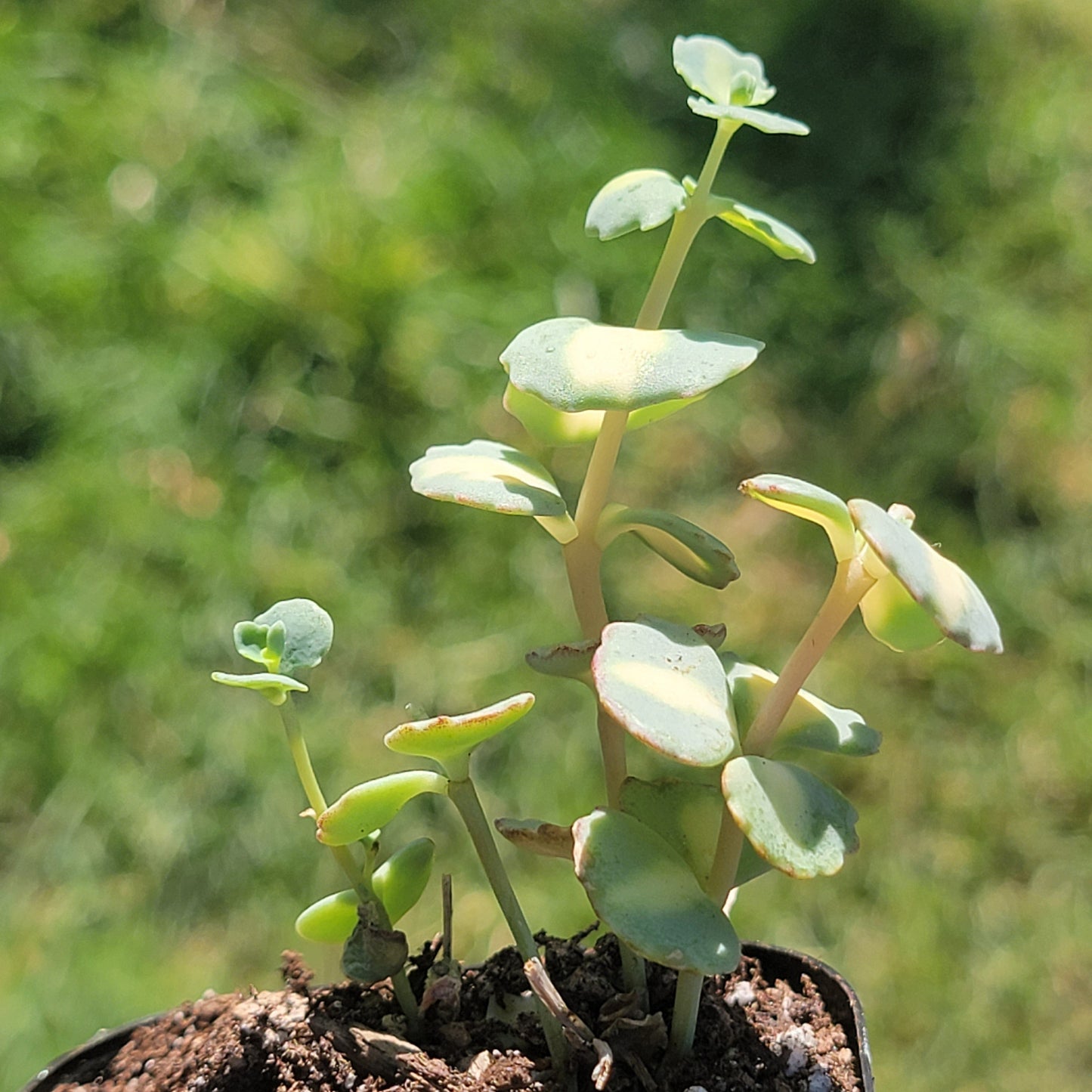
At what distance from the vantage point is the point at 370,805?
1.71ft

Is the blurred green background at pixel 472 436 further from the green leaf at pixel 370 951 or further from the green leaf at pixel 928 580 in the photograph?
the green leaf at pixel 928 580

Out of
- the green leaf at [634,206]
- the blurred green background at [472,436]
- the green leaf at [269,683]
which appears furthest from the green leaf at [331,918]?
the blurred green background at [472,436]

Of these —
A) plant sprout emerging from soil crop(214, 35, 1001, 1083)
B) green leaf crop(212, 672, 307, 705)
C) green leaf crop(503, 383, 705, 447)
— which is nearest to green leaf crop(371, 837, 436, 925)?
plant sprout emerging from soil crop(214, 35, 1001, 1083)

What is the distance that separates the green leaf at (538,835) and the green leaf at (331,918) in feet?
0.27

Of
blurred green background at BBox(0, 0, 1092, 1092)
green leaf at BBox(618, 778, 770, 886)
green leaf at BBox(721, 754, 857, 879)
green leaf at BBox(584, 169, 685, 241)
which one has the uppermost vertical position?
green leaf at BBox(584, 169, 685, 241)

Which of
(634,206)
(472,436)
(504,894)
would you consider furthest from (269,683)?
(472,436)

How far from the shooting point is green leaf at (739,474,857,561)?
474 mm

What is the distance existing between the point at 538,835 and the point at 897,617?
0.63 ft

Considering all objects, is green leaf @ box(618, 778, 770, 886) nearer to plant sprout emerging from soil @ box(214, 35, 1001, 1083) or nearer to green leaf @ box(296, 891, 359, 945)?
plant sprout emerging from soil @ box(214, 35, 1001, 1083)

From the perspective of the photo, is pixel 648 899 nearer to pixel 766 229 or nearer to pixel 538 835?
pixel 538 835

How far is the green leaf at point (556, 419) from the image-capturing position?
59cm

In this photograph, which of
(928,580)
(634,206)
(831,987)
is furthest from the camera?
(831,987)

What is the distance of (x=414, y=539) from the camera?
1571 mm

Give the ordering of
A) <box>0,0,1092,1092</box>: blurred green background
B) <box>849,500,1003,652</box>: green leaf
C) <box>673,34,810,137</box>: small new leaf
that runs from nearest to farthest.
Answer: <box>849,500,1003,652</box>: green leaf
<box>673,34,810,137</box>: small new leaf
<box>0,0,1092,1092</box>: blurred green background
